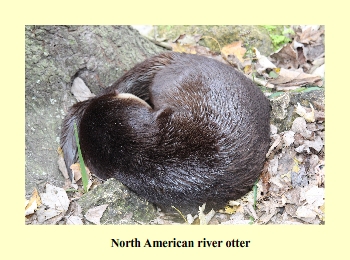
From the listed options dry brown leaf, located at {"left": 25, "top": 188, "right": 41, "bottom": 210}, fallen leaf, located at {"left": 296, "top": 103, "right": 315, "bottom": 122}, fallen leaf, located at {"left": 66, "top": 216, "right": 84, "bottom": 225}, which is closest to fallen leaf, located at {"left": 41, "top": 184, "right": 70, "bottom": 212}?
dry brown leaf, located at {"left": 25, "top": 188, "right": 41, "bottom": 210}

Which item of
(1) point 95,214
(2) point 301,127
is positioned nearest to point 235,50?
(2) point 301,127

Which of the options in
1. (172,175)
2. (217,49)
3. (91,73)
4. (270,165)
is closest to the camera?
(172,175)

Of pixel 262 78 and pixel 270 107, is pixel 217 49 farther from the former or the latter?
pixel 270 107

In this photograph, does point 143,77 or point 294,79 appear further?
point 294,79

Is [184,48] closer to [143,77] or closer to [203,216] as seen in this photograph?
[143,77]

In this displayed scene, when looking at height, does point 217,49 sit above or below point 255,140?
above

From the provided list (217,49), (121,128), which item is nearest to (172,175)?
(121,128)
